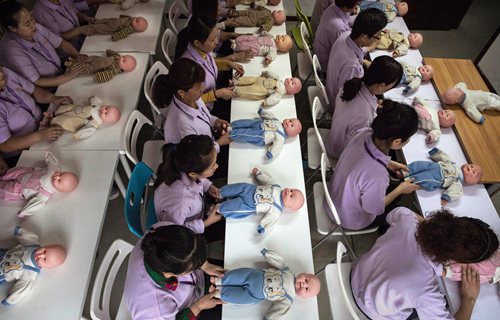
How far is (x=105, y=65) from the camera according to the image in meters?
2.81

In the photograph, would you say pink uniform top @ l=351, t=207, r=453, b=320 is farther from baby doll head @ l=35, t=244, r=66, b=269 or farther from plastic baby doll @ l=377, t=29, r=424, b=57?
plastic baby doll @ l=377, t=29, r=424, b=57

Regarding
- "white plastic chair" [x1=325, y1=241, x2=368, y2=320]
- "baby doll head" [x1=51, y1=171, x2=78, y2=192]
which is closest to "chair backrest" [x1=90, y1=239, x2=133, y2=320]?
"baby doll head" [x1=51, y1=171, x2=78, y2=192]

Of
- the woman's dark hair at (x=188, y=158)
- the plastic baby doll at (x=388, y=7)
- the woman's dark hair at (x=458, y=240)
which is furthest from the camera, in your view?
the plastic baby doll at (x=388, y=7)

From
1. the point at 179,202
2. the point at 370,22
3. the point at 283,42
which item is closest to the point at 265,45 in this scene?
the point at 283,42

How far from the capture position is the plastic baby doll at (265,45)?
3037mm

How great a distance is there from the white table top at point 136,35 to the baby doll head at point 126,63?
0.27 m

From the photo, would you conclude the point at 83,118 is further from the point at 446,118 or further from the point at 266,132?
the point at 446,118

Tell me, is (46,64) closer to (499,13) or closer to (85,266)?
(85,266)

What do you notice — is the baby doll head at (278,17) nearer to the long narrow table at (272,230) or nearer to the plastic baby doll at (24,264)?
the long narrow table at (272,230)

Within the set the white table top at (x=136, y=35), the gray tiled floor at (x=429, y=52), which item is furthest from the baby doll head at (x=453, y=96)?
the white table top at (x=136, y=35)

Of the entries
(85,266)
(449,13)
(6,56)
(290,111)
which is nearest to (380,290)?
(290,111)

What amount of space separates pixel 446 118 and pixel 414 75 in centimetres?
53

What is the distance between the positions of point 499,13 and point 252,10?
443 cm

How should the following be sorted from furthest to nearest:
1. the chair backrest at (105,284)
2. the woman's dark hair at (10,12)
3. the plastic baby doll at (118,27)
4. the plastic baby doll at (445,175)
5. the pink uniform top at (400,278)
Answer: the plastic baby doll at (118,27) < the woman's dark hair at (10,12) < the plastic baby doll at (445,175) < the chair backrest at (105,284) < the pink uniform top at (400,278)
